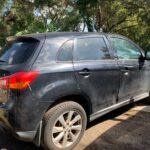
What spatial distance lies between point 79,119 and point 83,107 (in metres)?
0.21

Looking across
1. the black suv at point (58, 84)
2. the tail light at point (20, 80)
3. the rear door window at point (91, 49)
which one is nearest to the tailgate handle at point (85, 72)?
the black suv at point (58, 84)

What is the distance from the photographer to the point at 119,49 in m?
4.90

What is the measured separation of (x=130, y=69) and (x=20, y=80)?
7.20 ft

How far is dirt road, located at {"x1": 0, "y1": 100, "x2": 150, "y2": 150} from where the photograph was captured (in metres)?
4.13

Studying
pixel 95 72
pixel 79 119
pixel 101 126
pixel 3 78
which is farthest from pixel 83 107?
pixel 3 78

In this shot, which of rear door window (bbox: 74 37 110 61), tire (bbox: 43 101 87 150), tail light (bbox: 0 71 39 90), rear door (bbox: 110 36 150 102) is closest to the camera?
tail light (bbox: 0 71 39 90)

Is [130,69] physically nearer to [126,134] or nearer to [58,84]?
[126,134]

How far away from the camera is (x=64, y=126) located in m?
3.92

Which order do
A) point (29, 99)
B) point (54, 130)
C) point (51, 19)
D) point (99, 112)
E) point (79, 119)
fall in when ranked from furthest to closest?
point (51, 19)
point (99, 112)
point (79, 119)
point (54, 130)
point (29, 99)

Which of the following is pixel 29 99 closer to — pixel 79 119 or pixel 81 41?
pixel 79 119

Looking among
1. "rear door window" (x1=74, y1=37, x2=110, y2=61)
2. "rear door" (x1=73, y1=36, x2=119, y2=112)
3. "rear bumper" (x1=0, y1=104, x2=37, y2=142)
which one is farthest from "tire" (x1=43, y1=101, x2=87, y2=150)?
"rear door window" (x1=74, y1=37, x2=110, y2=61)

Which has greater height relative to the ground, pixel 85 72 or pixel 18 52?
pixel 18 52

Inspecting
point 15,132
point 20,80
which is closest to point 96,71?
point 20,80

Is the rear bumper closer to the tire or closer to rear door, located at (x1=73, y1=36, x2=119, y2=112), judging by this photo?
the tire
